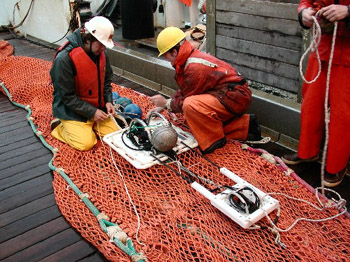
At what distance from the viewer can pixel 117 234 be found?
9.49 ft

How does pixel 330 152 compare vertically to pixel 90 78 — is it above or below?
below

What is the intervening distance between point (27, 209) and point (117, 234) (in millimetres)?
1032

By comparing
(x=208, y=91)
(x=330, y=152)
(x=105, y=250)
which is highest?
(x=208, y=91)

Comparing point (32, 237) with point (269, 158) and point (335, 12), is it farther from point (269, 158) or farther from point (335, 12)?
point (335, 12)

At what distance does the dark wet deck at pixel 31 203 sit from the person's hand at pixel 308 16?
1.46 meters

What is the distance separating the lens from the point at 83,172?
12.1 feet

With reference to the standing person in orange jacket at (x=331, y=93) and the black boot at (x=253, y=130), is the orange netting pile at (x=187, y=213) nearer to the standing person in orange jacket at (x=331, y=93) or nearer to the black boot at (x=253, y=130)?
the black boot at (x=253, y=130)

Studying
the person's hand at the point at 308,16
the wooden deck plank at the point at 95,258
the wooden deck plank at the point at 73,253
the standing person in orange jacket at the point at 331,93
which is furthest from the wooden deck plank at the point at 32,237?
the person's hand at the point at 308,16

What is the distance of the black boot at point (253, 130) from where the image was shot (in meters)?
4.14

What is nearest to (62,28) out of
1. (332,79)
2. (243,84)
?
(243,84)

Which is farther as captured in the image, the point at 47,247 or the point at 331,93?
the point at 331,93

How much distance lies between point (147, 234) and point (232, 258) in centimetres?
67

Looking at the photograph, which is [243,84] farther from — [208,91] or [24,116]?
[24,116]

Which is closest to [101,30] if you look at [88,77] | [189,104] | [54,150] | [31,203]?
[88,77]
